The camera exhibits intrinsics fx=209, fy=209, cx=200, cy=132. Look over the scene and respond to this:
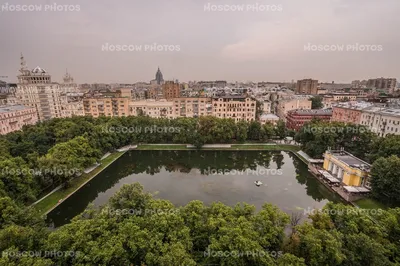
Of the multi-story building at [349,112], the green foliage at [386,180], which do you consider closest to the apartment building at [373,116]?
the multi-story building at [349,112]

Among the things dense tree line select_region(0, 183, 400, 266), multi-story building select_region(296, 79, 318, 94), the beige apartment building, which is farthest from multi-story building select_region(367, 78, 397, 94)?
dense tree line select_region(0, 183, 400, 266)

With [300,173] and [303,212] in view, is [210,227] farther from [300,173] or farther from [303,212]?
[300,173]

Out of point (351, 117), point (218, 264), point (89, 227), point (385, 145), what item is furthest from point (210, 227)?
point (351, 117)

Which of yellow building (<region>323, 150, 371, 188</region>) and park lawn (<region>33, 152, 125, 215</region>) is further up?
yellow building (<region>323, 150, 371, 188</region>)

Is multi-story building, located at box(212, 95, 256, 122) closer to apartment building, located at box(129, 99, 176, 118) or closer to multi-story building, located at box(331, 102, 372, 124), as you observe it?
apartment building, located at box(129, 99, 176, 118)

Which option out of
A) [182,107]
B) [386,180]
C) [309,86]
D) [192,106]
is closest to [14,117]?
[182,107]

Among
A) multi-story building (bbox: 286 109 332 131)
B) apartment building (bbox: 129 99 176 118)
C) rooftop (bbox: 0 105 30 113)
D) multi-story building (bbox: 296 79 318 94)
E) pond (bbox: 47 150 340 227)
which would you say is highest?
multi-story building (bbox: 296 79 318 94)
